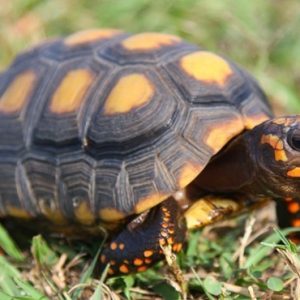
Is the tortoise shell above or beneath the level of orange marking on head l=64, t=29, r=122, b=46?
beneath

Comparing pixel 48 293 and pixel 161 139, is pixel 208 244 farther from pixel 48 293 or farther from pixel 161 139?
pixel 48 293

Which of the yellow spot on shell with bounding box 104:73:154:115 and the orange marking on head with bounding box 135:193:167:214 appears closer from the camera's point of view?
the orange marking on head with bounding box 135:193:167:214

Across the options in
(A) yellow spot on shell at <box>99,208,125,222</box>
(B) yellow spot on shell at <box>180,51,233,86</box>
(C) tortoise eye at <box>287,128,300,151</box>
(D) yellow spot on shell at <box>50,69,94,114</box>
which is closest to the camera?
(C) tortoise eye at <box>287,128,300,151</box>

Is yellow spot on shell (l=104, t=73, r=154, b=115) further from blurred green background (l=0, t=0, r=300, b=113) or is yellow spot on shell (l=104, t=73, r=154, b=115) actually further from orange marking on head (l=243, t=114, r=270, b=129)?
blurred green background (l=0, t=0, r=300, b=113)

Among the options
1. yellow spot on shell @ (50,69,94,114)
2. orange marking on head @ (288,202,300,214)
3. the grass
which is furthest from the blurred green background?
yellow spot on shell @ (50,69,94,114)

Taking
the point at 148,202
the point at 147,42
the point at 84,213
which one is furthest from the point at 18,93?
the point at 148,202

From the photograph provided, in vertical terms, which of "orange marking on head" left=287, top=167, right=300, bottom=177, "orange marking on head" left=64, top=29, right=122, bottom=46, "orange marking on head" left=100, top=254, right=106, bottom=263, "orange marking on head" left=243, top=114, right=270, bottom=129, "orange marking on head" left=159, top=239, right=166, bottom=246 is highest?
"orange marking on head" left=64, top=29, right=122, bottom=46

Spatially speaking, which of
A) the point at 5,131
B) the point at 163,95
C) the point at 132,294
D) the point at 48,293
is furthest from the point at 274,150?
the point at 5,131
